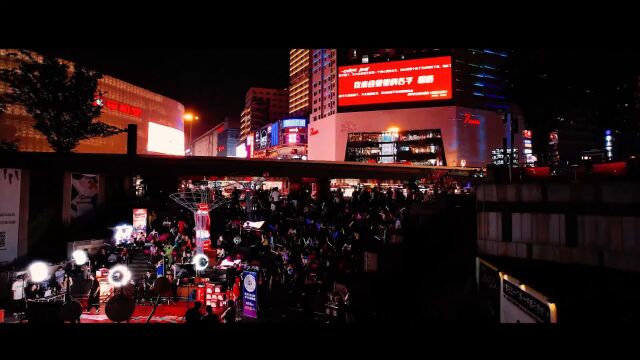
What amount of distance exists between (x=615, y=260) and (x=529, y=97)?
27.3 m

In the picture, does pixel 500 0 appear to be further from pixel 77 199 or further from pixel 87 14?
pixel 77 199

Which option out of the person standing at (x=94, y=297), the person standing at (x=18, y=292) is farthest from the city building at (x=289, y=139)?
the person standing at (x=18, y=292)

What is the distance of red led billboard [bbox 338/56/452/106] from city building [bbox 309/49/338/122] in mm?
19828

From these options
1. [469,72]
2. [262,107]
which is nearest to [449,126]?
[469,72]

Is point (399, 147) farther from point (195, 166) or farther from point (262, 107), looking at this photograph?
point (262, 107)

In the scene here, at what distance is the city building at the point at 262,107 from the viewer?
142625mm

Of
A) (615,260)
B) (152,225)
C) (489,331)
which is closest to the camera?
(489,331)

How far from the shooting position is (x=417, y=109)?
66312mm

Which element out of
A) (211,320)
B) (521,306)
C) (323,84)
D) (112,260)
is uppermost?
(323,84)

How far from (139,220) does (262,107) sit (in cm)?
12762

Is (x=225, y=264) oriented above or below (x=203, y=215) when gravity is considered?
below

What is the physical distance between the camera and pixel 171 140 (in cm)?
6106

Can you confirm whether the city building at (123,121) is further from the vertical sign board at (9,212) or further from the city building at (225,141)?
the city building at (225,141)

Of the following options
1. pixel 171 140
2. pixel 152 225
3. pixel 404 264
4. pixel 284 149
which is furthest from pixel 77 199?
pixel 284 149
